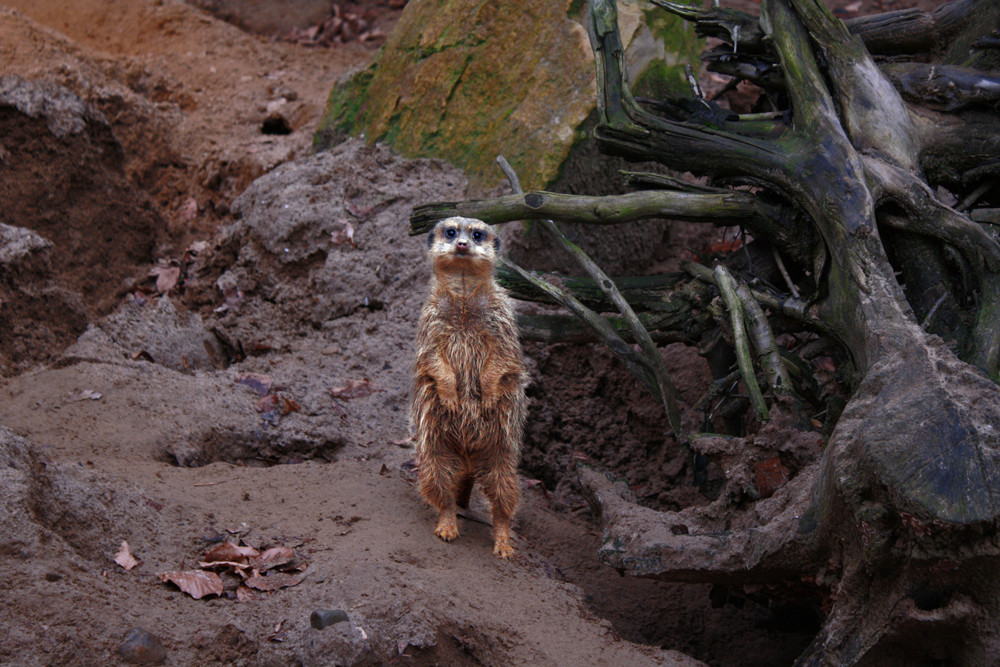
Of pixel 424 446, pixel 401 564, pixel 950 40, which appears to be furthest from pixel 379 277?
pixel 950 40

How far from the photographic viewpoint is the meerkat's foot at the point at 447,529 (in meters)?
3.64

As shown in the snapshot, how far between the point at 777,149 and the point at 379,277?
2.54 metres

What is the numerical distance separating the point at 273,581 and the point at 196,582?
0.25 metres

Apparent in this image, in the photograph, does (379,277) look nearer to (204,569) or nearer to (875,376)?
(204,569)

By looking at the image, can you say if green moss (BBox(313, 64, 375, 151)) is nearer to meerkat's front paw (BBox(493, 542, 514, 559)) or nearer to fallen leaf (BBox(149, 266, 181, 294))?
fallen leaf (BBox(149, 266, 181, 294))

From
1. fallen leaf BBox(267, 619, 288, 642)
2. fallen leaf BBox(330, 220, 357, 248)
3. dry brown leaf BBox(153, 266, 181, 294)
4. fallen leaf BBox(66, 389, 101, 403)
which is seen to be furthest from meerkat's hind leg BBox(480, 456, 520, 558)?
dry brown leaf BBox(153, 266, 181, 294)

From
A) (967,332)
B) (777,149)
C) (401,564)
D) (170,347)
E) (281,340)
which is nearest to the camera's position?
(401,564)

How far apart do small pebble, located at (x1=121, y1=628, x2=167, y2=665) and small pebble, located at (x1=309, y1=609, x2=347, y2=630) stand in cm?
43

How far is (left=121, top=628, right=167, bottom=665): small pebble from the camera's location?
2393 millimetres

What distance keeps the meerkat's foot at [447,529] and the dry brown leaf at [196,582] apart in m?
0.99

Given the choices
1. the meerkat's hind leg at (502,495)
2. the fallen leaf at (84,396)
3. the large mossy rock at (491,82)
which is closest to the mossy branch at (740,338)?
the meerkat's hind leg at (502,495)

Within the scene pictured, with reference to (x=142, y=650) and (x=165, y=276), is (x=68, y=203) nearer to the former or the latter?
(x=165, y=276)

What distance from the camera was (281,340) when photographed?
207 inches

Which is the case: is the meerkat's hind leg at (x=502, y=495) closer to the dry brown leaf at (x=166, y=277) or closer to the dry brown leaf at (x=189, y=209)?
the dry brown leaf at (x=166, y=277)
